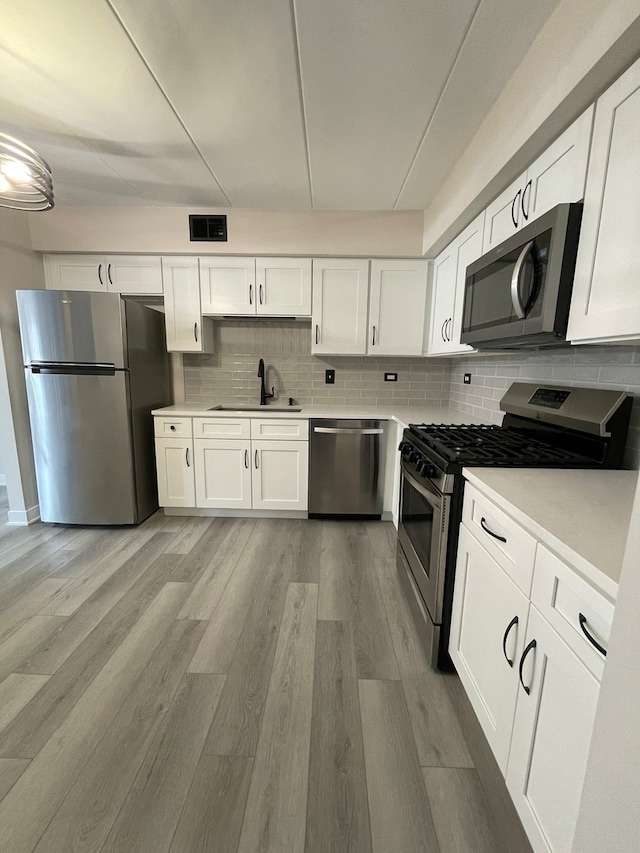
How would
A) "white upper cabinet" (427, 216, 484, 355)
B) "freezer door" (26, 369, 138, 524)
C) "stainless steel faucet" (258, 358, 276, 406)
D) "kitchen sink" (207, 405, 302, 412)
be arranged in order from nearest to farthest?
1. "white upper cabinet" (427, 216, 484, 355)
2. "freezer door" (26, 369, 138, 524)
3. "kitchen sink" (207, 405, 302, 412)
4. "stainless steel faucet" (258, 358, 276, 406)

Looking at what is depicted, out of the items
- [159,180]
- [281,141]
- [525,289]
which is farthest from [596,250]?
[159,180]

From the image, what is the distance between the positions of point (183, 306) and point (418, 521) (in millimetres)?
2496

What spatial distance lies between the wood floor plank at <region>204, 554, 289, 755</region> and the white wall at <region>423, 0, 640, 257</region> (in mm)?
2348

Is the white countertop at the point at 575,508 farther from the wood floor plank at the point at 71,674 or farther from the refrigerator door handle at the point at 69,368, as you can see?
the refrigerator door handle at the point at 69,368

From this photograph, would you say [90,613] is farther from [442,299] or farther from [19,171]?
[442,299]

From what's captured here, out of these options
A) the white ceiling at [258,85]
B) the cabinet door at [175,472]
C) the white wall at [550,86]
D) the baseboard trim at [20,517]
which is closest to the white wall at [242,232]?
the white ceiling at [258,85]

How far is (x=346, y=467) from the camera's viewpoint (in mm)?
2895

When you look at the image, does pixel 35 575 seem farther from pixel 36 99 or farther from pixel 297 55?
pixel 297 55

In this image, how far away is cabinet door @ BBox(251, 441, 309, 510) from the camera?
289cm

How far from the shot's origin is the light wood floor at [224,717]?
1.03 metres

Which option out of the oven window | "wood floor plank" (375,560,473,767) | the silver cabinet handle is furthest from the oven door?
the silver cabinet handle

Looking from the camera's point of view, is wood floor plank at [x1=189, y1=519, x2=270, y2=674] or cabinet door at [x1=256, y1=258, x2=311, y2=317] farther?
cabinet door at [x1=256, y1=258, x2=311, y2=317]

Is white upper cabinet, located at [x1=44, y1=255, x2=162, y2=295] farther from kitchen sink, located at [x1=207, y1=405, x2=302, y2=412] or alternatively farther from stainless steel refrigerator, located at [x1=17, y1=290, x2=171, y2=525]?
kitchen sink, located at [x1=207, y1=405, x2=302, y2=412]

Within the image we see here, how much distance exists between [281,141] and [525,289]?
1532 millimetres
